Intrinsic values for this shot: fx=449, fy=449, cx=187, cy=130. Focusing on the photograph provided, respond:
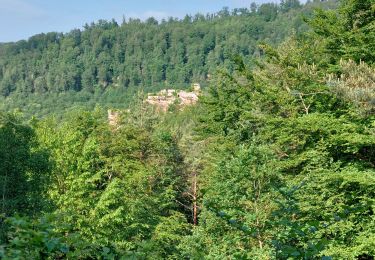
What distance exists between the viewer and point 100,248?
405 centimetres

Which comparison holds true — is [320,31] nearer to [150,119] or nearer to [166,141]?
[166,141]

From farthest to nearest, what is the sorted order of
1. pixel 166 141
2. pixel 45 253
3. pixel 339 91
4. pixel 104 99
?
1. pixel 104 99
2. pixel 166 141
3. pixel 339 91
4. pixel 45 253

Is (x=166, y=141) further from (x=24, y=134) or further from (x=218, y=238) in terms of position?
(x=218, y=238)

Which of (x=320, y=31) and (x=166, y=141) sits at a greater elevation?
(x=320, y=31)

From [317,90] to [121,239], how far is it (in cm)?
1076

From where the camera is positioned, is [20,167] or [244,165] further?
[20,167]

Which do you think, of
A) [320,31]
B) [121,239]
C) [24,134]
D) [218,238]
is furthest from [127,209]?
[320,31]

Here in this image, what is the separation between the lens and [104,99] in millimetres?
190250

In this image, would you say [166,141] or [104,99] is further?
[104,99]

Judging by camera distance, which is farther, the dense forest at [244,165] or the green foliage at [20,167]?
the green foliage at [20,167]

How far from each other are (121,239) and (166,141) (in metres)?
9.26

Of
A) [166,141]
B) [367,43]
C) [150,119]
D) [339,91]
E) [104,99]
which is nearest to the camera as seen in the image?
[339,91]

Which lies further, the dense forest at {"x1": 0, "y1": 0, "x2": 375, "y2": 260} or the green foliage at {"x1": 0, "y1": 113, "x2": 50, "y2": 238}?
the green foliage at {"x1": 0, "y1": 113, "x2": 50, "y2": 238}

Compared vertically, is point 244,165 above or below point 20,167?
above
